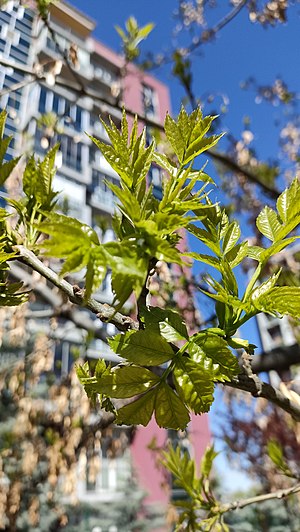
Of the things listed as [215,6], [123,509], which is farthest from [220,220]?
[123,509]

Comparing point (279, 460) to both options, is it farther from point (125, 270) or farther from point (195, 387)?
point (125, 270)

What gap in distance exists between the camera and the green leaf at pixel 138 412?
1.31 ft

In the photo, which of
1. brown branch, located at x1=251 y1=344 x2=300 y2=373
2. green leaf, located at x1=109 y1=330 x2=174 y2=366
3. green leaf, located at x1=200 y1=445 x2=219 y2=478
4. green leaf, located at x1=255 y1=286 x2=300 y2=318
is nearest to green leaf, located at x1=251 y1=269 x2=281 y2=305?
green leaf, located at x1=255 y1=286 x2=300 y2=318

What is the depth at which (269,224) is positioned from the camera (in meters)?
0.50

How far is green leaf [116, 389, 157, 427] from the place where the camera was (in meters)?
0.40

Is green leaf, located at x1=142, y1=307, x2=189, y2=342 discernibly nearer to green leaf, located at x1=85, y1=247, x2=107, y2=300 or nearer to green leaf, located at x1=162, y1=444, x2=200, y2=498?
green leaf, located at x1=85, y1=247, x2=107, y2=300

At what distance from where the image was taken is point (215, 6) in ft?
9.18

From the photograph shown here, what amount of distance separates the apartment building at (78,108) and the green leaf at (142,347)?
17 cm

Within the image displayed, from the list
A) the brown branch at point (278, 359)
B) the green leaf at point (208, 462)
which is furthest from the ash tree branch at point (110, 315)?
the brown branch at point (278, 359)

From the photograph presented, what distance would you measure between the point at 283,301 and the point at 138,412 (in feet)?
0.62

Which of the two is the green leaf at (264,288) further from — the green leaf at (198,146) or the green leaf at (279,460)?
the green leaf at (279,460)

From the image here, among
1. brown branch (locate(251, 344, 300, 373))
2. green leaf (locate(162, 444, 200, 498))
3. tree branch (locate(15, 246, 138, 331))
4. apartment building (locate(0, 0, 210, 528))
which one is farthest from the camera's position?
apartment building (locate(0, 0, 210, 528))

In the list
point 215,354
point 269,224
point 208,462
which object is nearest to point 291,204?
point 269,224

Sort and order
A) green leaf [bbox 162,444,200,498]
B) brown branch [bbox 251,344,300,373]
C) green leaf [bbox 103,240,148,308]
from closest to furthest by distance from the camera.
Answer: green leaf [bbox 103,240,148,308]
green leaf [bbox 162,444,200,498]
brown branch [bbox 251,344,300,373]
